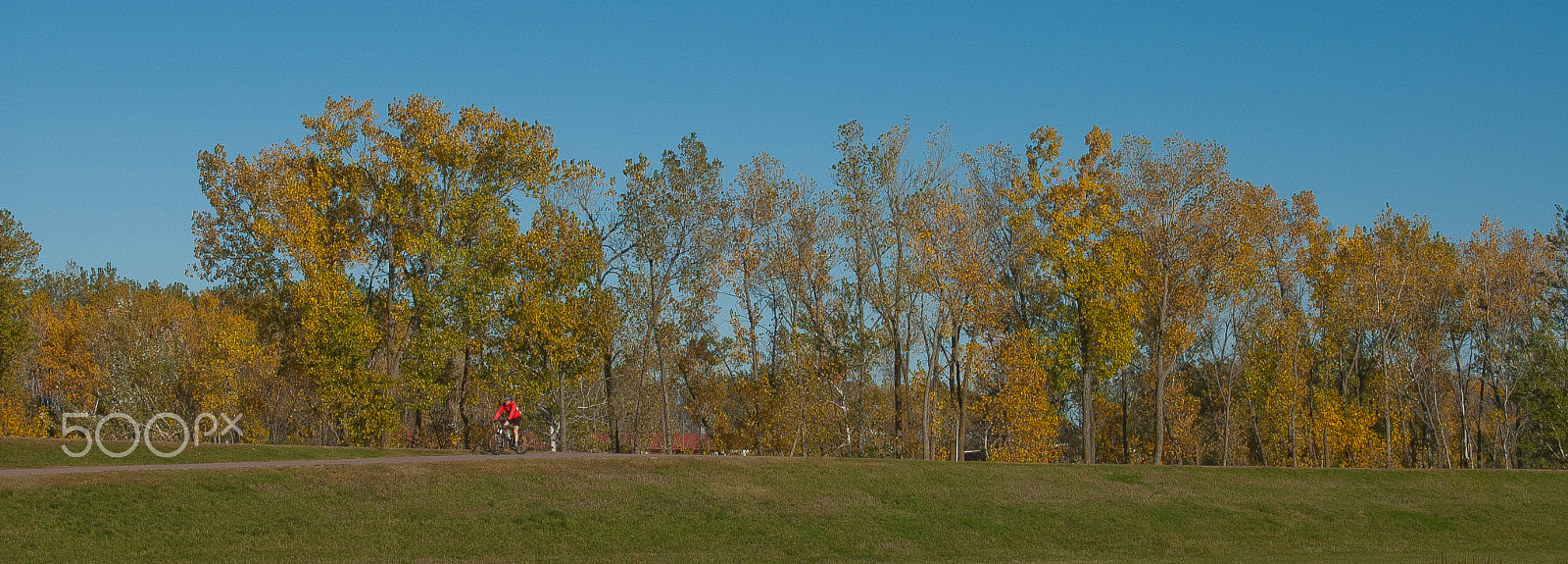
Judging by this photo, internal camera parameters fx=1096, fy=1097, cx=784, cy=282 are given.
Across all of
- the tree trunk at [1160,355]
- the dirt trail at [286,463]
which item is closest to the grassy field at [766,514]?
the dirt trail at [286,463]

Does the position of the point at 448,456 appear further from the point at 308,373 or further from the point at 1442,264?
the point at 1442,264

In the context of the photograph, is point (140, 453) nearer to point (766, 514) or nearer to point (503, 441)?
point (503, 441)

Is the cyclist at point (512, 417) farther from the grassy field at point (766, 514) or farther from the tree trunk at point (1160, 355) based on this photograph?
the tree trunk at point (1160, 355)

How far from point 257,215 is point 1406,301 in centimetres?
4712

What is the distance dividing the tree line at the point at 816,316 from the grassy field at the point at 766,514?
35.3 ft

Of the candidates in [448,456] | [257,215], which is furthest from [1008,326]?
[257,215]

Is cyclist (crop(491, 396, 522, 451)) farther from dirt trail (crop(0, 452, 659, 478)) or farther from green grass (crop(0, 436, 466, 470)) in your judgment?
green grass (crop(0, 436, 466, 470))

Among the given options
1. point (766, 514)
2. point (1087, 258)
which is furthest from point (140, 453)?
point (1087, 258)

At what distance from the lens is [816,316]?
4678cm

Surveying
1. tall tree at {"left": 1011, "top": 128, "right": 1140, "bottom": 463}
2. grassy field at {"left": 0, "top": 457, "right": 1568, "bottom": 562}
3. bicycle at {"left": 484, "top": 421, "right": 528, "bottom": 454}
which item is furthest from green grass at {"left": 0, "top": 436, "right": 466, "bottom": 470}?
tall tree at {"left": 1011, "top": 128, "right": 1140, "bottom": 463}

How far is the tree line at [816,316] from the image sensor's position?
39031 millimetres

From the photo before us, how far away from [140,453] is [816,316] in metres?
26.9

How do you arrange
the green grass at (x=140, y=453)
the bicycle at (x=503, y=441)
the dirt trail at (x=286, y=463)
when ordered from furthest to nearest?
the bicycle at (x=503, y=441), the green grass at (x=140, y=453), the dirt trail at (x=286, y=463)

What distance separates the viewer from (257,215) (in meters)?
37.3
